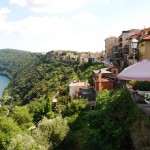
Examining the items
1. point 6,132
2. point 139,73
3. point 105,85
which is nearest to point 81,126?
point 105,85

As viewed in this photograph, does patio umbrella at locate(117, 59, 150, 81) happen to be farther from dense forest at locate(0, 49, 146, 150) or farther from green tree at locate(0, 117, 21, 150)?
green tree at locate(0, 117, 21, 150)

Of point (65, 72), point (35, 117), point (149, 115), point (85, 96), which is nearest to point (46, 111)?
point (35, 117)

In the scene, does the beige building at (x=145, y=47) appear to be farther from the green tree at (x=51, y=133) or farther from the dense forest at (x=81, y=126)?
the green tree at (x=51, y=133)

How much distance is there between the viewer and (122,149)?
19641mm

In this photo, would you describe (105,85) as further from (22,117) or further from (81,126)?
(22,117)

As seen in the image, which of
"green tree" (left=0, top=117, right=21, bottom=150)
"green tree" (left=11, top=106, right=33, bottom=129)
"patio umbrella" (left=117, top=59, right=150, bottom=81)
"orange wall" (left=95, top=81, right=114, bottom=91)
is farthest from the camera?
"green tree" (left=11, top=106, right=33, bottom=129)

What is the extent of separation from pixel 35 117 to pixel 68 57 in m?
108

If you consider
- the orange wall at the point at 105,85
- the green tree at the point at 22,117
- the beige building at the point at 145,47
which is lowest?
the green tree at the point at 22,117

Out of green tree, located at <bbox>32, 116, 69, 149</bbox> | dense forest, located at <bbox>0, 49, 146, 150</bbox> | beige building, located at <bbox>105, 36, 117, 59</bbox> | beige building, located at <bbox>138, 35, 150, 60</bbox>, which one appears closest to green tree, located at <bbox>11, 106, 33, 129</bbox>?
dense forest, located at <bbox>0, 49, 146, 150</bbox>

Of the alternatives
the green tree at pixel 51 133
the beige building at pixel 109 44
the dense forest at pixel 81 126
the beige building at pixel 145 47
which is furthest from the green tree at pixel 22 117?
the beige building at pixel 109 44

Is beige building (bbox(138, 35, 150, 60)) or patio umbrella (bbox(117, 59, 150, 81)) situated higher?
beige building (bbox(138, 35, 150, 60))

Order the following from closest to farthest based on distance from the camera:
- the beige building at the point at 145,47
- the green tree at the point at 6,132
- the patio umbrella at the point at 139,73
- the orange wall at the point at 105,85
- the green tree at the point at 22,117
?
the patio umbrella at the point at 139,73 → the beige building at the point at 145,47 → the green tree at the point at 6,132 → the orange wall at the point at 105,85 → the green tree at the point at 22,117

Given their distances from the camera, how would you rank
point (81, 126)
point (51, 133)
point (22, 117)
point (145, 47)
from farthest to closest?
point (22, 117), point (81, 126), point (145, 47), point (51, 133)

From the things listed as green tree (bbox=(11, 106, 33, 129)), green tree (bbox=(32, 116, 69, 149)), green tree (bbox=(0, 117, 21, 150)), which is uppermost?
green tree (bbox=(32, 116, 69, 149))
